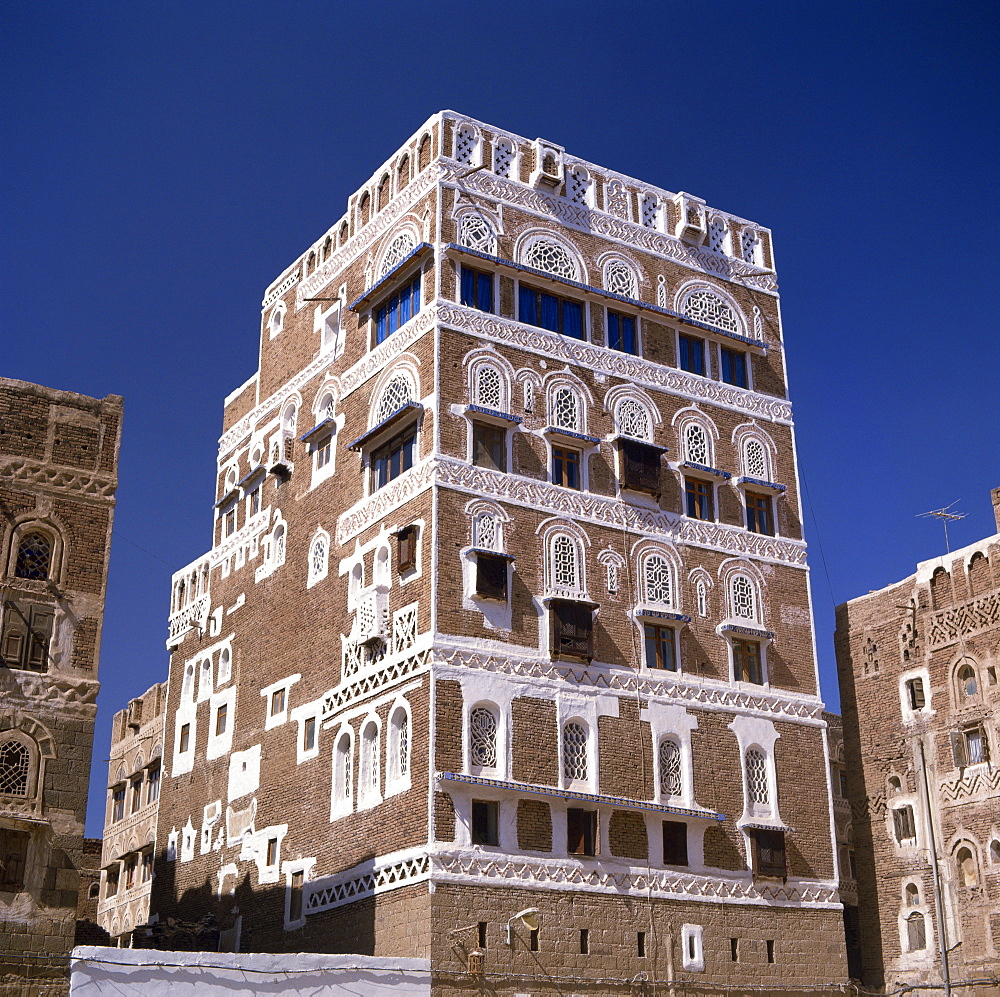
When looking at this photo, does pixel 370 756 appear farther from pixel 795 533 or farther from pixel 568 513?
pixel 795 533

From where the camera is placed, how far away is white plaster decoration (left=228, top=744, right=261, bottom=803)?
133 feet

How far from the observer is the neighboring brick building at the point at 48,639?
87.8 feet

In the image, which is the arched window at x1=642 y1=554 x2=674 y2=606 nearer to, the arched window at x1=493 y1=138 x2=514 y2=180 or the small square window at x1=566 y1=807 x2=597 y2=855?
the small square window at x1=566 y1=807 x2=597 y2=855

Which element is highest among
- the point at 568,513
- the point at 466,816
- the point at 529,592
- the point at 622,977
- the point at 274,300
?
the point at 274,300

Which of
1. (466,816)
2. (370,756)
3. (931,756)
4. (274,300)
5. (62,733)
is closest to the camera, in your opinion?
(62,733)

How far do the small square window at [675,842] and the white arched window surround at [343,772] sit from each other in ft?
24.9

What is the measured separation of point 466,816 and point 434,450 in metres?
8.67

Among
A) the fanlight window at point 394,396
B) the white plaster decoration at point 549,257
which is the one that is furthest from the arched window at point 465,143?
the fanlight window at point 394,396

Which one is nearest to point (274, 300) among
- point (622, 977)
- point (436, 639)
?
point (436, 639)

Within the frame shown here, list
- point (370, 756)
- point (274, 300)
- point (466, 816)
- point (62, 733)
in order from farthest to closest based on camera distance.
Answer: point (274, 300)
point (370, 756)
point (466, 816)
point (62, 733)

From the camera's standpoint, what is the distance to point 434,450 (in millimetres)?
35094

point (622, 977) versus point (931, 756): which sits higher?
point (931, 756)

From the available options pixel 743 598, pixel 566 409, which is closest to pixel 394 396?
pixel 566 409

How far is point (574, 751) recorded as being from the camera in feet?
113
